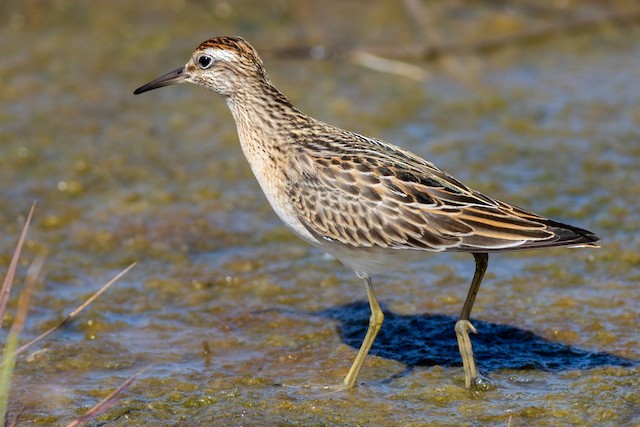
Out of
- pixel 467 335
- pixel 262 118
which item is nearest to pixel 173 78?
pixel 262 118

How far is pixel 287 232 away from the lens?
362 inches

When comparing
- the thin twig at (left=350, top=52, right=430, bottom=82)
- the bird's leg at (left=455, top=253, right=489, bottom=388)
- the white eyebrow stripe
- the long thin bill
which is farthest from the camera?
the thin twig at (left=350, top=52, right=430, bottom=82)

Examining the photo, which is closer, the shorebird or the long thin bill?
the shorebird

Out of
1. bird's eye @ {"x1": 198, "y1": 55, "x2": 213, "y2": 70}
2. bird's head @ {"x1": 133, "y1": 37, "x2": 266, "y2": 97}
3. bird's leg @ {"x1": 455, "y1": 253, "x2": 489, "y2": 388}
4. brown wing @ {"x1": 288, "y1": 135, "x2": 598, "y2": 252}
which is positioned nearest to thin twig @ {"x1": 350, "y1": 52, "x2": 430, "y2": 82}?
bird's head @ {"x1": 133, "y1": 37, "x2": 266, "y2": 97}

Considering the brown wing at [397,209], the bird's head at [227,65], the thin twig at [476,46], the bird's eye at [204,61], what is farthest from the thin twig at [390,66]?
the brown wing at [397,209]

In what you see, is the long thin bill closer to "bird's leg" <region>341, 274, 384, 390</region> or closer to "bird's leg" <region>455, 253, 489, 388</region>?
"bird's leg" <region>341, 274, 384, 390</region>

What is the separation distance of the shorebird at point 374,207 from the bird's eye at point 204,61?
481mm

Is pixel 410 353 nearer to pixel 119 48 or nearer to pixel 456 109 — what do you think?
pixel 456 109

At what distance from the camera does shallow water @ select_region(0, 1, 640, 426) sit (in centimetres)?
678

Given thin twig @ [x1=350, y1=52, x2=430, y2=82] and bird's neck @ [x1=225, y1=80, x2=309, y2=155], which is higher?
thin twig @ [x1=350, y1=52, x2=430, y2=82]

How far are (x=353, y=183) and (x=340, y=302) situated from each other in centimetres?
167

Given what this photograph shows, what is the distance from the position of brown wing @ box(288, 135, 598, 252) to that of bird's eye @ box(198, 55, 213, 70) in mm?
1040

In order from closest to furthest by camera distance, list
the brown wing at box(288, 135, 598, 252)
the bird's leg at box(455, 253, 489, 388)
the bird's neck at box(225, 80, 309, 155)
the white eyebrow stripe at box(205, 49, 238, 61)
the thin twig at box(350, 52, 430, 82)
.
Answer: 1. the brown wing at box(288, 135, 598, 252)
2. the bird's leg at box(455, 253, 489, 388)
3. the bird's neck at box(225, 80, 309, 155)
4. the white eyebrow stripe at box(205, 49, 238, 61)
5. the thin twig at box(350, 52, 430, 82)

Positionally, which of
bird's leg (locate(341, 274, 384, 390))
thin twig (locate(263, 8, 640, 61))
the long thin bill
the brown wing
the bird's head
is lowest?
bird's leg (locate(341, 274, 384, 390))
